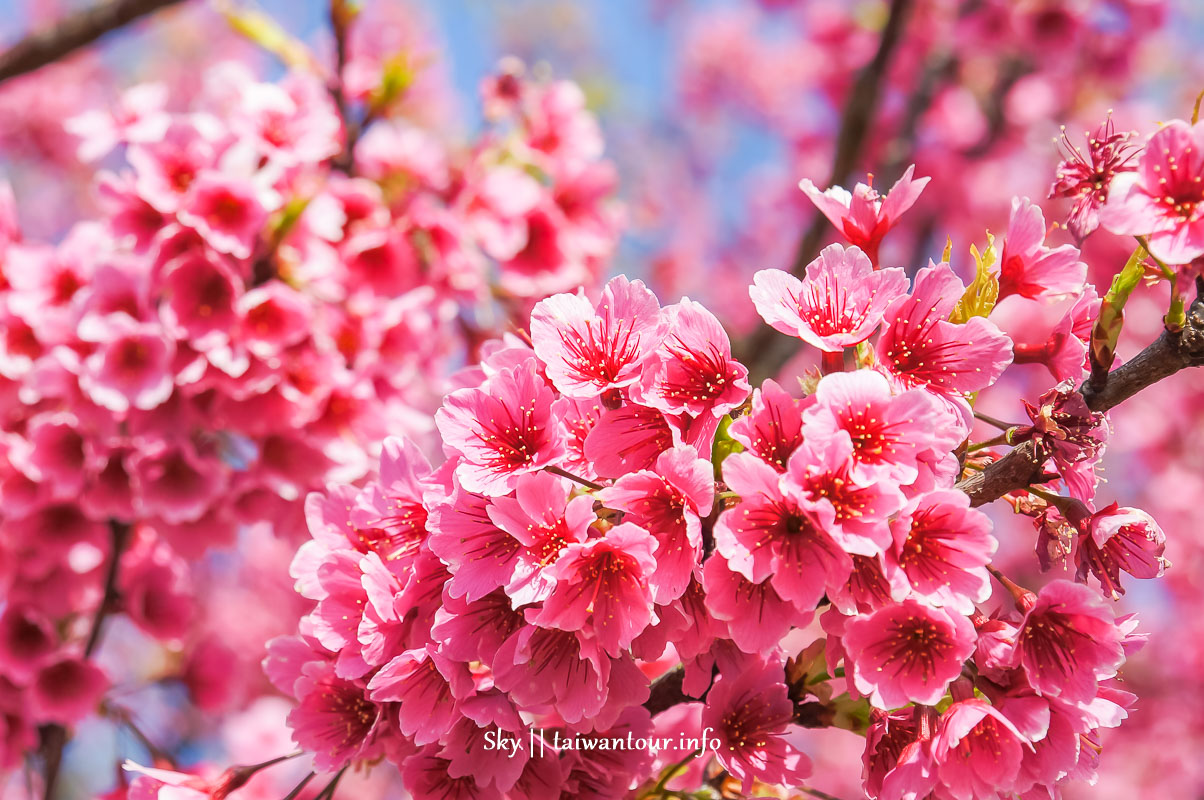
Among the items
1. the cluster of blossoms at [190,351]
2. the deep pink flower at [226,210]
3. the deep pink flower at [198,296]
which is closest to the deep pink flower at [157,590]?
the cluster of blossoms at [190,351]

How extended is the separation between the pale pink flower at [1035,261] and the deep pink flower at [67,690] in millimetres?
2417

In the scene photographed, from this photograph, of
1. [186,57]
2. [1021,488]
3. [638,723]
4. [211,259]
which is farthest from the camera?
[186,57]

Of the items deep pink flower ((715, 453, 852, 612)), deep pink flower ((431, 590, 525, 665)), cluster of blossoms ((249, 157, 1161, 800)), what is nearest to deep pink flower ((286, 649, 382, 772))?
cluster of blossoms ((249, 157, 1161, 800))

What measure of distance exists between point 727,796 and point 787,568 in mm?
613

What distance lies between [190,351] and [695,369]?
4.89 feet

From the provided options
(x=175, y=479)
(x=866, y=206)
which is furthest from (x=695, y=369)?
(x=175, y=479)

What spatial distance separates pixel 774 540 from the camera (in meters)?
1.20

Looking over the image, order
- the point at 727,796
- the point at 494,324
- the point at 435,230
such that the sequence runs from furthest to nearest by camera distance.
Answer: the point at 494,324, the point at 435,230, the point at 727,796

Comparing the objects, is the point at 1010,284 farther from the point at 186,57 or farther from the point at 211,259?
the point at 186,57

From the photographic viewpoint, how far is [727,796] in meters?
1.58

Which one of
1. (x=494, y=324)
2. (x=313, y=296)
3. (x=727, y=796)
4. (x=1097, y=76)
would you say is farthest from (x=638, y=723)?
(x=1097, y=76)

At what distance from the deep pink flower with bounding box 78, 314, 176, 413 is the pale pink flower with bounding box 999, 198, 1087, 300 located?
1.85m

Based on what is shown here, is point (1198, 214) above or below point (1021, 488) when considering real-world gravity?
above

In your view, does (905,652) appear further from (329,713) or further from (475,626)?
(329,713)
